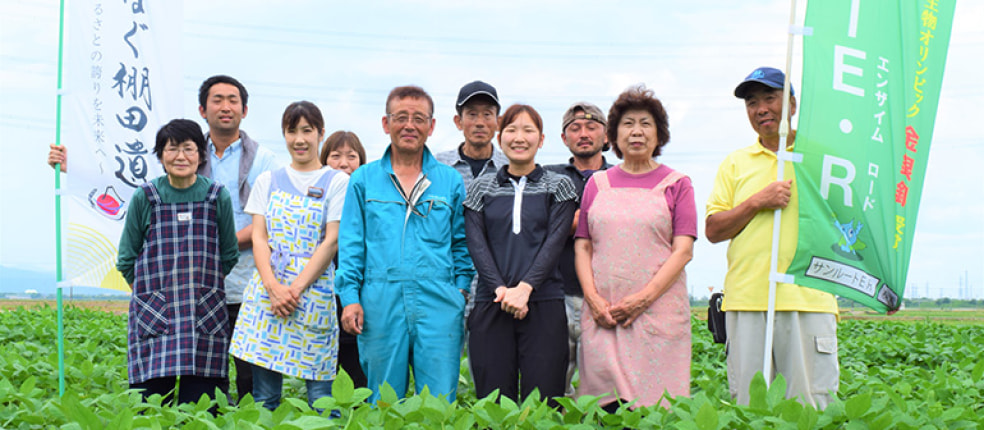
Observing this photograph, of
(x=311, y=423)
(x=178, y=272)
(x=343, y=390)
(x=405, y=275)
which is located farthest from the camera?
(x=178, y=272)

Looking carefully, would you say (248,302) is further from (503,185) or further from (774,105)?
(774,105)

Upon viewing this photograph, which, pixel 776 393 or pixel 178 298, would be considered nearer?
pixel 776 393

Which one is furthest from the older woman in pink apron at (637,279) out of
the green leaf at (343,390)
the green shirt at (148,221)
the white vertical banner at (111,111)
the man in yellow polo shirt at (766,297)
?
the white vertical banner at (111,111)

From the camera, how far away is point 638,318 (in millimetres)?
3406

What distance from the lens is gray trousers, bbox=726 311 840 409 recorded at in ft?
11.9

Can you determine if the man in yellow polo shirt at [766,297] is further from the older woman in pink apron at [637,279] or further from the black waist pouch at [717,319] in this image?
the black waist pouch at [717,319]

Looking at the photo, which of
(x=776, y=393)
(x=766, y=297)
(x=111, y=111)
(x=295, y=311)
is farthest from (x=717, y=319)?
(x=111, y=111)

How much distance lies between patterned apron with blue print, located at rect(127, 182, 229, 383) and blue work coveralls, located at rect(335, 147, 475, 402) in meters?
0.70

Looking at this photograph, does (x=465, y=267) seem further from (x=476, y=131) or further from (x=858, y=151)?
(x=858, y=151)

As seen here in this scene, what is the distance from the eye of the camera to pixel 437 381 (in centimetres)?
351

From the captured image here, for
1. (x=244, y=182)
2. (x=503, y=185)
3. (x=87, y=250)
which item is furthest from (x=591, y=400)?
(x=87, y=250)

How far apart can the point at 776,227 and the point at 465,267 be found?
4.67 ft

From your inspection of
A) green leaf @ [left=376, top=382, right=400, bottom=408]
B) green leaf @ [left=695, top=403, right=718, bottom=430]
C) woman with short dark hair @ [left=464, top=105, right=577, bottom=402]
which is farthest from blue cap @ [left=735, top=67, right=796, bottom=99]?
green leaf @ [left=376, top=382, right=400, bottom=408]

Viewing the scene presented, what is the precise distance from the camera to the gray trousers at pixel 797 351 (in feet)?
11.9
